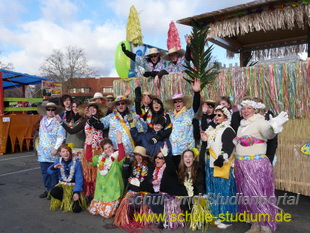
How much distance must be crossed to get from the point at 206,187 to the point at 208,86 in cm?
161

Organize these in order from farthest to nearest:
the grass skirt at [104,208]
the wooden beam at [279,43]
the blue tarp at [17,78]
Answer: the blue tarp at [17,78]
the wooden beam at [279,43]
the grass skirt at [104,208]

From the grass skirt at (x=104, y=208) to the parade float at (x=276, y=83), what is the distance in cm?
201

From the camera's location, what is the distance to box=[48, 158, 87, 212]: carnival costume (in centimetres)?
363

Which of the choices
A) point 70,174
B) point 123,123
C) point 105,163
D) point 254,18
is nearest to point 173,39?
point 254,18

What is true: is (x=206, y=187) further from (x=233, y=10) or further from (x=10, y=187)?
(x=10, y=187)

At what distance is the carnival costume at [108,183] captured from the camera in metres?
3.44

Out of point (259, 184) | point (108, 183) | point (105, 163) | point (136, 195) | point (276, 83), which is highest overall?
point (276, 83)

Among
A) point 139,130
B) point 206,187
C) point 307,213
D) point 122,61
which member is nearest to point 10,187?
point 139,130

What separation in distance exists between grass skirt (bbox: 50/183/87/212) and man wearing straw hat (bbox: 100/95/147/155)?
904 millimetres

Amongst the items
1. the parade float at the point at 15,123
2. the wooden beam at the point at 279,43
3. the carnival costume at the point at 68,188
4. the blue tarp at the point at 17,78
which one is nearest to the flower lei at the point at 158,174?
the carnival costume at the point at 68,188

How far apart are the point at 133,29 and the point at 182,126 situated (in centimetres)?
337

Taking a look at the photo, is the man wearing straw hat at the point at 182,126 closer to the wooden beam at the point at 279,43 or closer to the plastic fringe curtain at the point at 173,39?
the plastic fringe curtain at the point at 173,39

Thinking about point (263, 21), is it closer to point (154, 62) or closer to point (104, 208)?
point (154, 62)

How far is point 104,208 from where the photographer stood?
3.39 m
